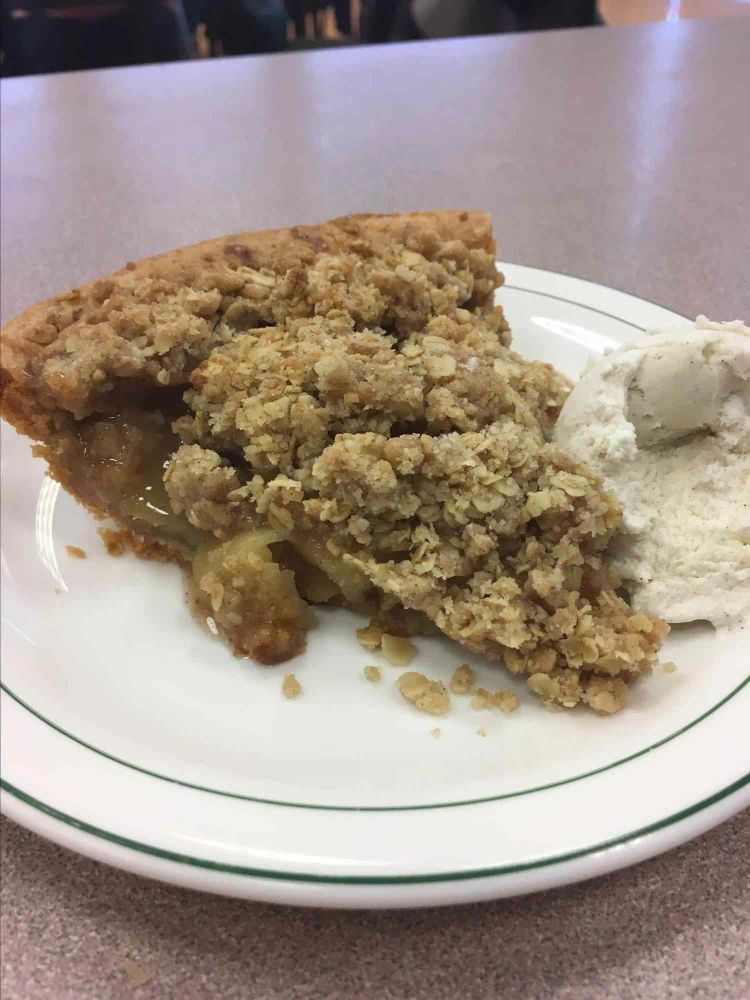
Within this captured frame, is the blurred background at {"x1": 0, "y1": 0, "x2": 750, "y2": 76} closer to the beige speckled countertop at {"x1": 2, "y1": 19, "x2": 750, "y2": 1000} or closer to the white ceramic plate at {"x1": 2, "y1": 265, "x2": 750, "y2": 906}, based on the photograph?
the beige speckled countertop at {"x1": 2, "y1": 19, "x2": 750, "y2": 1000}

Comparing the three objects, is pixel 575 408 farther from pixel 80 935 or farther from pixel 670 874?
pixel 80 935

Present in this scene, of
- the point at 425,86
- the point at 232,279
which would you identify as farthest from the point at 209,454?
the point at 425,86

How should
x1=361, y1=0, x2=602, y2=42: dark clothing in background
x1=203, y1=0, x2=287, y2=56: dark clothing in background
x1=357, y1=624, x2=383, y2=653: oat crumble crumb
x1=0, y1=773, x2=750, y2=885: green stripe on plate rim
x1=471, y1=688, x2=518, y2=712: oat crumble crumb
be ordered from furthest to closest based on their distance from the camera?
x1=203, y1=0, x2=287, y2=56: dark clothing in background < x1=361, y1=0, x2=602, y2=42: dark clothing in background < x1=357, y1=624, x2=383, y2=653: oat crumble crumb < x1=471, y1=688, x2=518, y2=712: oat crumble crumb < x1=0, y1=773, x2=750, y2=885: green stripe on plate rim

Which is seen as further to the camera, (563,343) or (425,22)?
(425,22)

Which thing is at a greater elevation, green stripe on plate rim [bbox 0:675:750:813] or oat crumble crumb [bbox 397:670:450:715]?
green stripe on plate rim [bbox 0:675:750:813]

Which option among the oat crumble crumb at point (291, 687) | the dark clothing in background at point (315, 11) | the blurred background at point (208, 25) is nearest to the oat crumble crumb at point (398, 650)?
the oat crumble crumb at point (291, 687)

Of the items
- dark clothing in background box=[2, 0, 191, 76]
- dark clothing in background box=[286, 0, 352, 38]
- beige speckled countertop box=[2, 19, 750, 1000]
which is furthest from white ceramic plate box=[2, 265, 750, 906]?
dark clothing in background box=[286, 0, 352, 38]

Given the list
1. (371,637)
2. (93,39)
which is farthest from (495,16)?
(371,637)

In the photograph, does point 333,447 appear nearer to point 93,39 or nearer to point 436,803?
point 436,803
